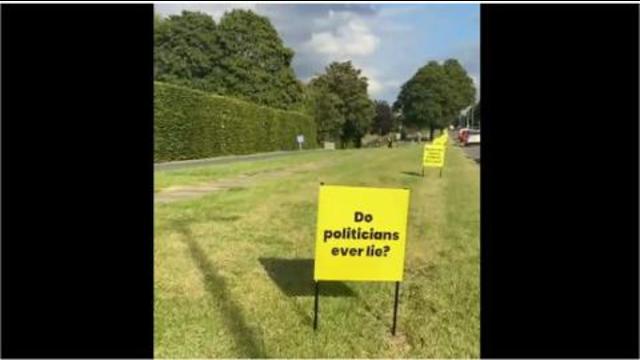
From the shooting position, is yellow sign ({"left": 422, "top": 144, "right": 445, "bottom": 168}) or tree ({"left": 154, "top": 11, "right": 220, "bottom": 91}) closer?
yellow sign ({"left": 422, "top": 144, "right": 445, "bottom": 168})

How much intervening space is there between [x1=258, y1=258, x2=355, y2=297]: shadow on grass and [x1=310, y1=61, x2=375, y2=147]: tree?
68.2 metres

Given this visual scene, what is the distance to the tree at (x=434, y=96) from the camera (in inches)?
4109

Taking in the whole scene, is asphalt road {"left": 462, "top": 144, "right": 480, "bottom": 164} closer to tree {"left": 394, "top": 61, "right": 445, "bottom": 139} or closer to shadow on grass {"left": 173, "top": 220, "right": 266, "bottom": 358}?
shadow on grass {"left": 173, "top": 220, "right": 266, "bottom": 358}

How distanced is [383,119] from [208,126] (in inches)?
2664

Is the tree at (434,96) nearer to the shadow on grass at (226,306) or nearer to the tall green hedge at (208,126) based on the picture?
the tall green hedge at (208,126)

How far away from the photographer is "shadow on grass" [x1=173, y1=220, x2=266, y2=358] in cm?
511

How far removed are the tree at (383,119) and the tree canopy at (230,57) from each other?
1457 inches

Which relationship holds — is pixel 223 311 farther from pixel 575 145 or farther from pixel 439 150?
pixel 439 150

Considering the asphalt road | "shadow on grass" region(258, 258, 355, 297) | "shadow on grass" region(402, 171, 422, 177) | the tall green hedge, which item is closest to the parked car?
the asphalt road

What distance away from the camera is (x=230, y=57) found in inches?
2325

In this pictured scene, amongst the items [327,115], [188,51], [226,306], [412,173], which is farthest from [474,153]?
[226,306]

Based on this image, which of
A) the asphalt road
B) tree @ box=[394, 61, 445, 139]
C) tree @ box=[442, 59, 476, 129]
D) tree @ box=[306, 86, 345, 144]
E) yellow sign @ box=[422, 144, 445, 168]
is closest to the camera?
yellow sign @ box=[422, 144, 445, 168]

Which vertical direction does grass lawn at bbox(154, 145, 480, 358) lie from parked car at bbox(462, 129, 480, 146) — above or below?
below

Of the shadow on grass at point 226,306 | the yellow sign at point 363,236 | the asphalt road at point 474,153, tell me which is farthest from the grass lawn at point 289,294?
the asphalt road at point 474,153
